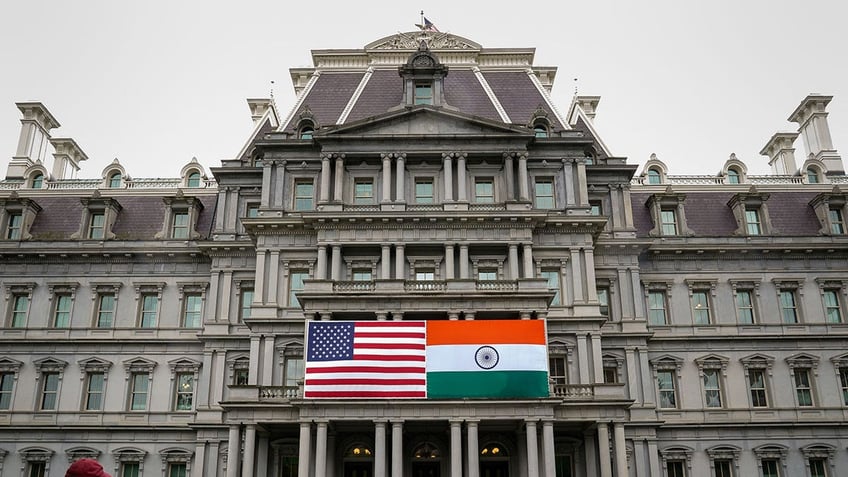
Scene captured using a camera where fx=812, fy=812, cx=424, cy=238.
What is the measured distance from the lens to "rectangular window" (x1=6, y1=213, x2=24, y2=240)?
1746 inches

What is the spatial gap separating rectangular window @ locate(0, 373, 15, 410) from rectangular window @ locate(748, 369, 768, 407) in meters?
37.2

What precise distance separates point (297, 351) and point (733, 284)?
22.8 metres

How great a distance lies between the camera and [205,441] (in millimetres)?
38625

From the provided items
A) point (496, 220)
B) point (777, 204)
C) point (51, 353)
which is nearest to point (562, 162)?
point (496, 220)

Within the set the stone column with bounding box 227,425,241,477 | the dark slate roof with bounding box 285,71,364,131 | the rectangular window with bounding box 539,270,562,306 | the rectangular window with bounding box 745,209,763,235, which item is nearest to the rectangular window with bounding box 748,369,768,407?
the rectangular window with bounding box 745,209,763,235

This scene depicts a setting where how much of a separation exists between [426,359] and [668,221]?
702 inches

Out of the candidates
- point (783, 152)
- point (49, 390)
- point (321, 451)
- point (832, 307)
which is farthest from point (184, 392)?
point (783, 152)

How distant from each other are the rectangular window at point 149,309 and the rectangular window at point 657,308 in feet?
84.1

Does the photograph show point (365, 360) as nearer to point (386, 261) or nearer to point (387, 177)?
point (386, 261)

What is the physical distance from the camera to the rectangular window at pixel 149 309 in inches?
1662

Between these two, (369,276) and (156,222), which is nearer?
(369,276)

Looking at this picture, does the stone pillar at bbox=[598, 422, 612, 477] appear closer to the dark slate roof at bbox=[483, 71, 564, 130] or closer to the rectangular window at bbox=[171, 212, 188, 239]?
the dark slate roof at bbox=[483, 71, 564, 130]

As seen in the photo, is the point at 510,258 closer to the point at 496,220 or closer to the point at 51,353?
the point at 496,220

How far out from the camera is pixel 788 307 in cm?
4269
